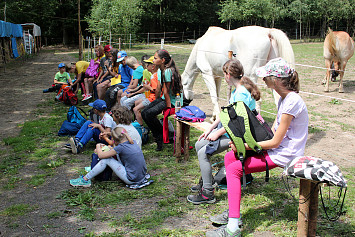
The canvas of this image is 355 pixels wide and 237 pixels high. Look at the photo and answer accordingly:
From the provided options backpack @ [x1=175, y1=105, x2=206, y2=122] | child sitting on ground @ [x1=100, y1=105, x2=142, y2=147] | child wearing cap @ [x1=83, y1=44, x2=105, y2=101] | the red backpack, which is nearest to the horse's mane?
child wearing cap @ [x1=83, y1=44, x2=105, y2=101]

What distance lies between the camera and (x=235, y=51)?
6.74 meters

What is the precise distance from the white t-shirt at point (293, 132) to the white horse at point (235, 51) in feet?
10.8

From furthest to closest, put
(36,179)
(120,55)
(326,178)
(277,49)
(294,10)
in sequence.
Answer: (294,10) → (120,55) → (277,49) → (36,179) → (326,178)

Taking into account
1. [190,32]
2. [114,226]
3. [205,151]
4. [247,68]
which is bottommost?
[114,226]

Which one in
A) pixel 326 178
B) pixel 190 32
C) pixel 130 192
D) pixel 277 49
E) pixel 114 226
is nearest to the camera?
pixel 326 178

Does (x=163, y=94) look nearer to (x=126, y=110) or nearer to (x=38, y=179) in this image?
(x=126, y=110)

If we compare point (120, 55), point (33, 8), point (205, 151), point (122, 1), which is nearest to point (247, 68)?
point (120, 55)

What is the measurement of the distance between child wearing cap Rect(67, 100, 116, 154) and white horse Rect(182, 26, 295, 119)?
6.38ft

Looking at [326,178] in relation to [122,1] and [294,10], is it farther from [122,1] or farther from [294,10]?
[294,10]

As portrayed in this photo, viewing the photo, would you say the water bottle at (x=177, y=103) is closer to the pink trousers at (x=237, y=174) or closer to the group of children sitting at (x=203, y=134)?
the group of children sitting at (x=203, y=134)

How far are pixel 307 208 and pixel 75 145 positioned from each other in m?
4.00

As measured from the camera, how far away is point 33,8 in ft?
119

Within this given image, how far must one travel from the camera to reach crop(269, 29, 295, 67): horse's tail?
5867 millimetres

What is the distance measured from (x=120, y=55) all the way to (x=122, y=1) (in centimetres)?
2321
